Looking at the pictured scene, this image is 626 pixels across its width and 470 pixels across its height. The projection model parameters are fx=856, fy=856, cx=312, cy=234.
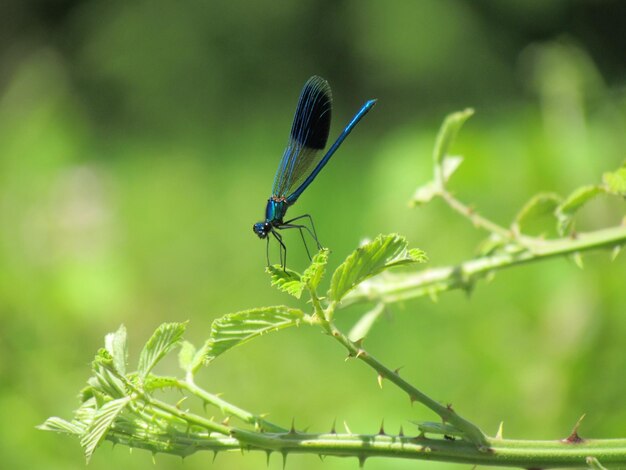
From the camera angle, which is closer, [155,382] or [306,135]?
[155,382]

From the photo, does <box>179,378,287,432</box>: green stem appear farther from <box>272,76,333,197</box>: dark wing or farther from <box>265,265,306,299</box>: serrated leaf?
<box>272,76,333,197</box>: dark wing

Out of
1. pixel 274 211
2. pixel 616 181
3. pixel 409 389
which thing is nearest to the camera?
pixel 409 389

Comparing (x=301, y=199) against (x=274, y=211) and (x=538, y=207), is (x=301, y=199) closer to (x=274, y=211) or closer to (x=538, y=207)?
(x=274, y=211)

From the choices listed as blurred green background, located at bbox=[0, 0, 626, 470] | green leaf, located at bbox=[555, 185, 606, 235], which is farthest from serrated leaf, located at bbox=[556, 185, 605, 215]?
blurred green background, located at bbox=[0, 0, 626, 470]

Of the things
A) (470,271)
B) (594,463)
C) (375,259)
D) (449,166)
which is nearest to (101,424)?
(375,259)

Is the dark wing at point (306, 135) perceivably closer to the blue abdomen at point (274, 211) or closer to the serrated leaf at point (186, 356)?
the blue abdomen at point (274, 211)

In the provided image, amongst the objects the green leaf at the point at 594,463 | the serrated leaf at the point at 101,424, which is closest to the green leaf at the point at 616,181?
the green leaf at the point at 594,463

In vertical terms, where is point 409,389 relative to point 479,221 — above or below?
below

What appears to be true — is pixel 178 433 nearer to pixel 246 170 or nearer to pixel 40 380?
pixel 40 380
